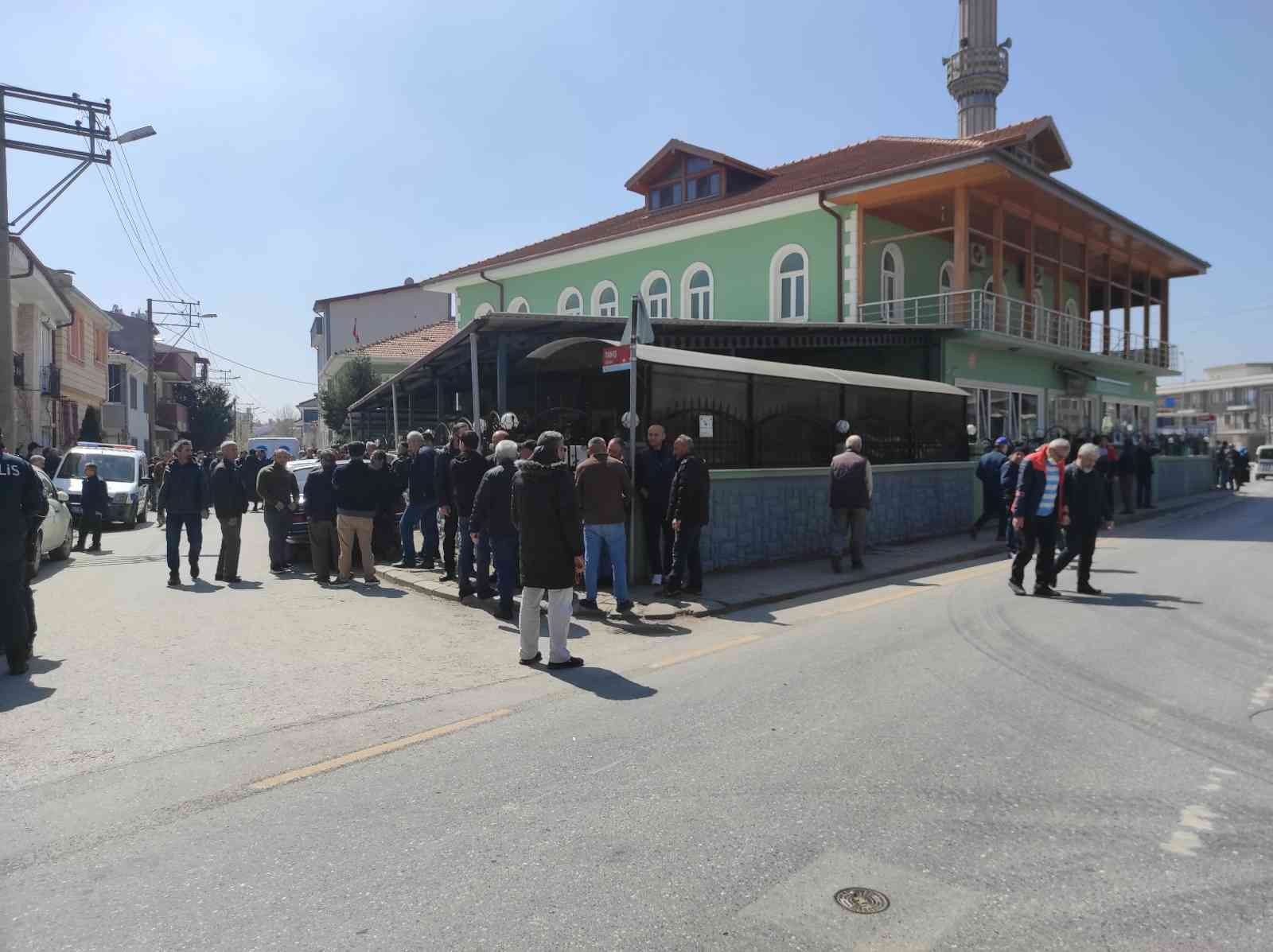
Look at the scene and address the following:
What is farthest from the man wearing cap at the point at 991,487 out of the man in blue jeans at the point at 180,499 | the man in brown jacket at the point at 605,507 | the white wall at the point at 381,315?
the white wall at the point at 381,315

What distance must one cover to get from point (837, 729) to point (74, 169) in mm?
20848

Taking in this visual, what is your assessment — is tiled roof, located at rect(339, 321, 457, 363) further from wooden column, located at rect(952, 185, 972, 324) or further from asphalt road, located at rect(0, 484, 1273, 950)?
asphalt road, located at rect(0, 484, 1273, 950)

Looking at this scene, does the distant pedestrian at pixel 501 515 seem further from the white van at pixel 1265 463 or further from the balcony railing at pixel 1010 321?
the white van at pixel 1265 463

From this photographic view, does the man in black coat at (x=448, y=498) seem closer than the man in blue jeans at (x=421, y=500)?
Yes

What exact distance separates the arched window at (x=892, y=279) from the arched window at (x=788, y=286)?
2.02 meters

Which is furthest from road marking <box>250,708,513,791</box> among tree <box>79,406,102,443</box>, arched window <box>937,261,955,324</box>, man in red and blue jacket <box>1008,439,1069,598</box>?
tree <box>79,406,102,443</box>

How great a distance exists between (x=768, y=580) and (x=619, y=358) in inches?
134

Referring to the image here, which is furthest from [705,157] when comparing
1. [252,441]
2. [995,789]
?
[252,441]

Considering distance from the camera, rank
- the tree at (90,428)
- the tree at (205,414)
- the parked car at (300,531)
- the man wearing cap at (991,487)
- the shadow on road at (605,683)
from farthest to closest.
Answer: the tree at (205,414) < the tree at (90,428) < the man wearing cap at (991,487) < the parked car at (300,531) < the shadow on road at (605,683)

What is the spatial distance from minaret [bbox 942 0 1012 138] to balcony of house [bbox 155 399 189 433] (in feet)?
146

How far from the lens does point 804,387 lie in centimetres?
1320

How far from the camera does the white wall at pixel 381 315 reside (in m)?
49.9

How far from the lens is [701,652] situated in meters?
7.45

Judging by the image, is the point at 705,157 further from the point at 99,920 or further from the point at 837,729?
the point at 99,920
